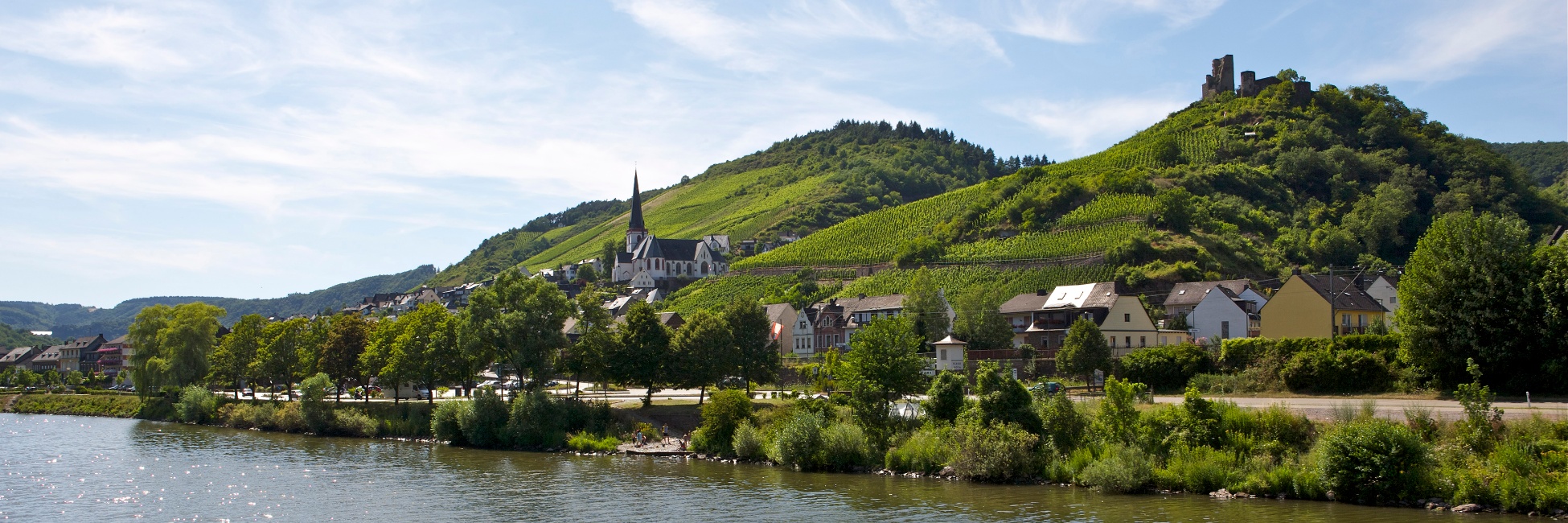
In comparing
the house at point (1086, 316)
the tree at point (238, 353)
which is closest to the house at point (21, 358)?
the tree at point (238, 353)

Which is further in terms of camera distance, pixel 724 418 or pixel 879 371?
pixel 724 418

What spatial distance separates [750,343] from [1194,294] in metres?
37.0

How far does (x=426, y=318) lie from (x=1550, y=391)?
185 ft

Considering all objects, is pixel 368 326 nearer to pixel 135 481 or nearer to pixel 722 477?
pixel 135 481

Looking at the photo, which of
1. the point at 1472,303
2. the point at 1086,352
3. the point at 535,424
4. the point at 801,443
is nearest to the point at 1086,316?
the point at 1086,352

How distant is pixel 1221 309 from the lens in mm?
73125

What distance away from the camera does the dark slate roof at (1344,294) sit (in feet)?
204

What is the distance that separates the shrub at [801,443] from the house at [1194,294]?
41.8 m

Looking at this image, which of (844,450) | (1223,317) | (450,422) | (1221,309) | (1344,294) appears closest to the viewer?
(844,450)

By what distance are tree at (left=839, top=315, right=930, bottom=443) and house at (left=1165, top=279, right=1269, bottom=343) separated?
32.5 meters

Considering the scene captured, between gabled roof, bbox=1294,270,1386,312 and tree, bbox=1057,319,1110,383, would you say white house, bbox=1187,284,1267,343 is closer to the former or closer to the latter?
gabled roof, bbox=1294,270,1386,312

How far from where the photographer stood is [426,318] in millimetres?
65875

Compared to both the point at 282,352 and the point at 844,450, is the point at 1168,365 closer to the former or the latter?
the point at 844,450

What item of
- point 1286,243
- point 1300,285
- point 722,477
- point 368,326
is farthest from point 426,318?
point 1286,243
